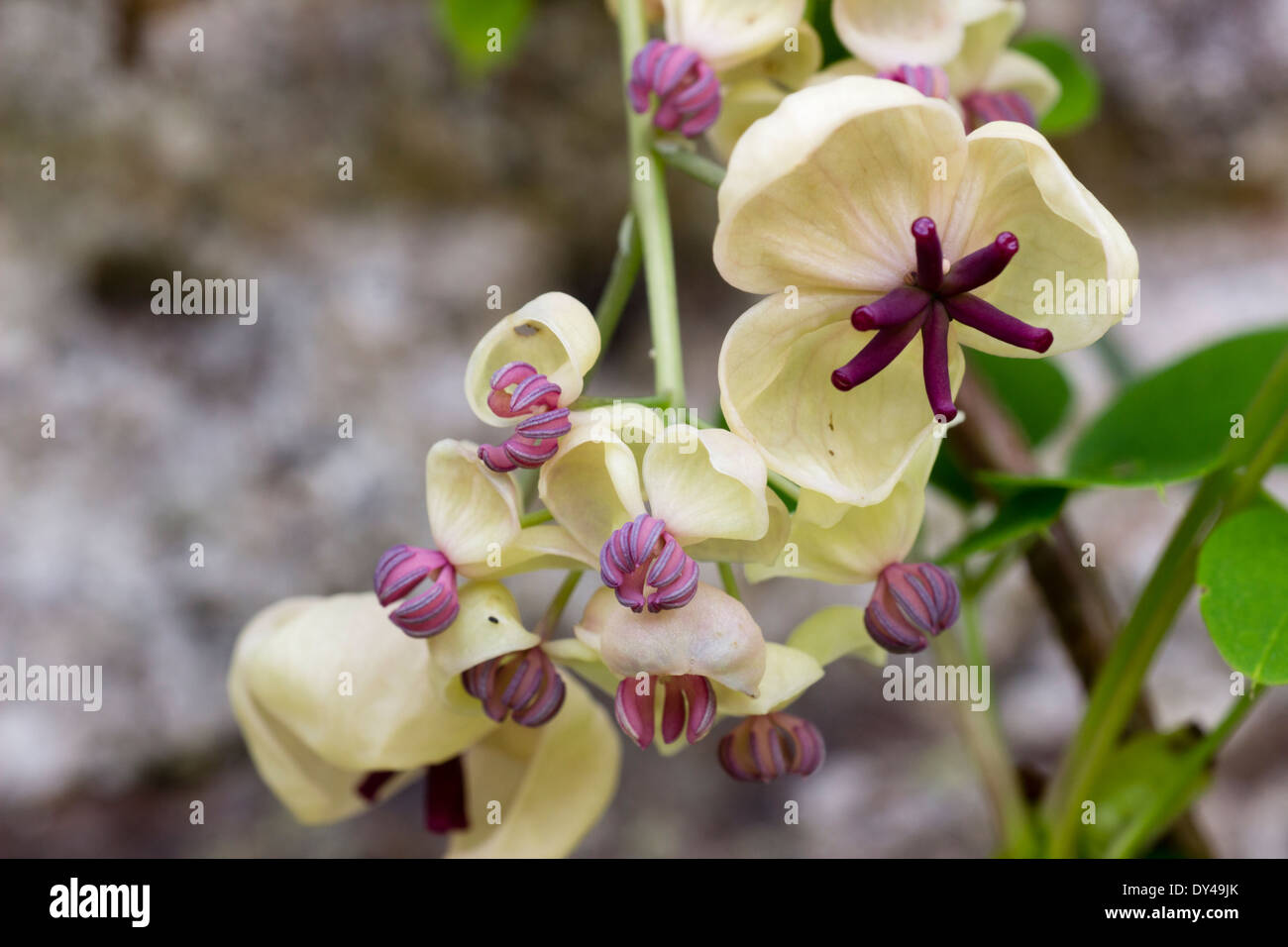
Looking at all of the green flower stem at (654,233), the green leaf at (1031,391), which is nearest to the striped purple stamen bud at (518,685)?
the green flower stem at (654,233)

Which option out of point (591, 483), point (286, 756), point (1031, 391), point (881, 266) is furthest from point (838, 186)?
point (1031, 391)

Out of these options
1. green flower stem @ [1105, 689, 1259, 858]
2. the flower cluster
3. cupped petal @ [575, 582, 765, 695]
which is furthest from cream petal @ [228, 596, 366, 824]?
green flower stem @ [1105, 689, 1259, 858]

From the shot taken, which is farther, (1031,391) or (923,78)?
(1031,391)

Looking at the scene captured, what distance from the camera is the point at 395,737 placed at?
44 centimetres

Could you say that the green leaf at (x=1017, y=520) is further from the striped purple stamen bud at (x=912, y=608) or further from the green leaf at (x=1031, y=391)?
the green leaf at (x=1031, y=391)

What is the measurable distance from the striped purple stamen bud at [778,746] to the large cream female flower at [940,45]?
10.5 inches

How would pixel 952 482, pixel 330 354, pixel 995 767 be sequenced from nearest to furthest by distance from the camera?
1. pixel 995 767
2. pixel 952 482
3. pixel 330 354

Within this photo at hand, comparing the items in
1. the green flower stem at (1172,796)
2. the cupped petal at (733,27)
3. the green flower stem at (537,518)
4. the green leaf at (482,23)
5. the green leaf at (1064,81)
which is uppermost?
the green leaf at (482,23)

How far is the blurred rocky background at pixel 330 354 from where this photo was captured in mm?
1034

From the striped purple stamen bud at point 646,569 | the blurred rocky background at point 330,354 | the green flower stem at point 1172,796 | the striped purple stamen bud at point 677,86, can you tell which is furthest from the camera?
the blurred rocky background at point 330,354

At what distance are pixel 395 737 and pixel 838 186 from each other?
0.29 meters

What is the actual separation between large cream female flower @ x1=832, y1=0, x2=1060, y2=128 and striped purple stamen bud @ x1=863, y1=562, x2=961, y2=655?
0.67ft

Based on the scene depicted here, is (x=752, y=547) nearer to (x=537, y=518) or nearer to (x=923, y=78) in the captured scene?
(x=537, y=518)
